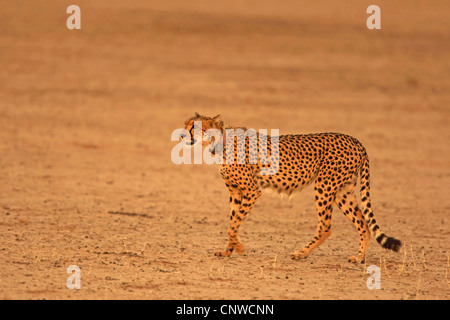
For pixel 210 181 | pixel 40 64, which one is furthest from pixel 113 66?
pixel 210 181

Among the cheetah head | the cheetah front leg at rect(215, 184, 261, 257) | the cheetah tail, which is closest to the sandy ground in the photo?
the cheetah front leg at rect(215, 184, 261, 257)

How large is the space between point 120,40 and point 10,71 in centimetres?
441

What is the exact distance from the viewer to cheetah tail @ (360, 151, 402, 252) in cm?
658

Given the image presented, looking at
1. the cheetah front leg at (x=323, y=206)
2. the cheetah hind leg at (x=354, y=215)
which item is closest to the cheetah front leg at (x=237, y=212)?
the cheetah front leg at (x=323, y=206)

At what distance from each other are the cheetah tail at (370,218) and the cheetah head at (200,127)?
4.64 ft

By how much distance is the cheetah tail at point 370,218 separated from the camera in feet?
21.6

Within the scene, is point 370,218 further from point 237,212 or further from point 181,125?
point 181,125

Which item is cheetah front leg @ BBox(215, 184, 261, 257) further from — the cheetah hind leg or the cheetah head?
the cheetah hind leg

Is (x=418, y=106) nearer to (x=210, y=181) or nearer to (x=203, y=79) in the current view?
(x=203, y=79)

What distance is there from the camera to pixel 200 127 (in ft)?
22.4

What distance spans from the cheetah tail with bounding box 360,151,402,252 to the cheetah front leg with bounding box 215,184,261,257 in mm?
963

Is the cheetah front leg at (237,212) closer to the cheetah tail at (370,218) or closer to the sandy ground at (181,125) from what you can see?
the sandy ground at (181,125)

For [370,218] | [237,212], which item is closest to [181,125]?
[237,212]

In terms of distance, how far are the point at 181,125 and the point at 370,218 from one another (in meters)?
8.98
